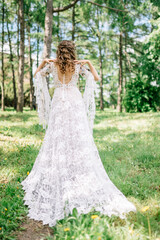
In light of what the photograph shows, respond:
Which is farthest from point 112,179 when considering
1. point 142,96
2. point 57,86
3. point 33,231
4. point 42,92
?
point 142,96

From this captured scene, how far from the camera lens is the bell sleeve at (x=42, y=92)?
371cm

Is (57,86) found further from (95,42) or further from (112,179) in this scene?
(95,42)

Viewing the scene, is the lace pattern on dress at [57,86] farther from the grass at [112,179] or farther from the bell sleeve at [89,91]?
the grass at [112,179]

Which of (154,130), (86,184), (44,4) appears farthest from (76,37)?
(86,184)

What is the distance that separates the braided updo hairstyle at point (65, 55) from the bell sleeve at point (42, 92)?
0.84ft

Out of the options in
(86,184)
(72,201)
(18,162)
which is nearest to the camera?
(72,201)

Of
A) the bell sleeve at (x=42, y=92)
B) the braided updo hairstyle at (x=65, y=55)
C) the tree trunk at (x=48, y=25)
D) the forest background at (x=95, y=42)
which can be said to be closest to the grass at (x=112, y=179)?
the bell sleeve at (x=42, y=92)

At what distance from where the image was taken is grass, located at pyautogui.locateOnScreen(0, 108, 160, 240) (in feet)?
7.62

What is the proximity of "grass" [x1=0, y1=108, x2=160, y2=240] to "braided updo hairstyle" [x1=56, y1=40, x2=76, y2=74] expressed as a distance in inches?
91.9

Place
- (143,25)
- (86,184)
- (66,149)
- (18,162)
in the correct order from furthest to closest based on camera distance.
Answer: (143,25) → (18,162) → (66,149) → (86,184)

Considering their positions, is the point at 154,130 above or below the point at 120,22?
below

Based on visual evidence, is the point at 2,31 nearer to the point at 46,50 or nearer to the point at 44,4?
the point at 44,4

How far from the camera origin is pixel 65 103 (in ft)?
11.5

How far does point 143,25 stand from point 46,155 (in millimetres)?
17570
